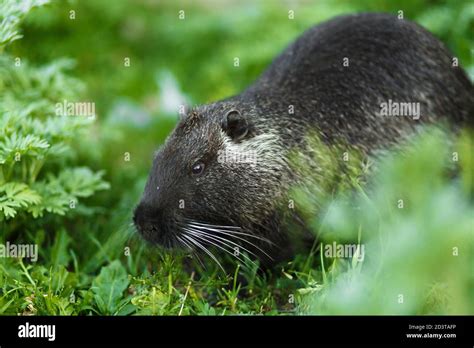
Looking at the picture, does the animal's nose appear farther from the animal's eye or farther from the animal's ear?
the animal's ear

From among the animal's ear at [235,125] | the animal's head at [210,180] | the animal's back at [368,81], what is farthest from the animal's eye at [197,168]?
the animal's back at [368,81]

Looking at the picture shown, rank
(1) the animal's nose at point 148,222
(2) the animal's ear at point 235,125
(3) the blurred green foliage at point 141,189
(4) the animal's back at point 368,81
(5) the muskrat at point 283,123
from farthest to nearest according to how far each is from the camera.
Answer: (4) the animal's back at point 368,81, (2) the animal's ear at point 235,125, (5) the muskrat at point 283,123, (1) the animal's nose at point 148,222, (3) the blurred green foliage at point 141,189

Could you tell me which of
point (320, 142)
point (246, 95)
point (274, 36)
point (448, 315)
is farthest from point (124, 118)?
point (448, 315)

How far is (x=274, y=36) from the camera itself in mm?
9086

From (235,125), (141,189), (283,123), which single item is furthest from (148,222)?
(141,189)

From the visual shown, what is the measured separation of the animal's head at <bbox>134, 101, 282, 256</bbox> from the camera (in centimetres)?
500

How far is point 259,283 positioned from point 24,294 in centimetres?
168

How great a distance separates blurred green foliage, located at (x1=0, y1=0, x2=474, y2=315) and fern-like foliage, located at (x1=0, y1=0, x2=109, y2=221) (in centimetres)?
2

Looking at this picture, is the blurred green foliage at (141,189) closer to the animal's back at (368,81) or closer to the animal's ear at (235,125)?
the animal's back at (368,81)

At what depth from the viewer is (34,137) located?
5113 millimetres

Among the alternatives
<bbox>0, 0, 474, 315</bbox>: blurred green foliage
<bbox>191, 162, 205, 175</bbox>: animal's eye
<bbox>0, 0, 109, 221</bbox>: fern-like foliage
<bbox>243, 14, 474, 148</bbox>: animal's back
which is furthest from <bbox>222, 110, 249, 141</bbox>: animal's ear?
<bbox>0, 0, 109, 221</bbox>: fern-like foliage

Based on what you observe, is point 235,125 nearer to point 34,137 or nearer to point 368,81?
point 368,81

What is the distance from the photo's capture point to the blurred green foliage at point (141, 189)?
3508 millimetres

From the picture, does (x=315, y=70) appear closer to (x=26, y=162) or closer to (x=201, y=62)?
(x=26, y=162)
